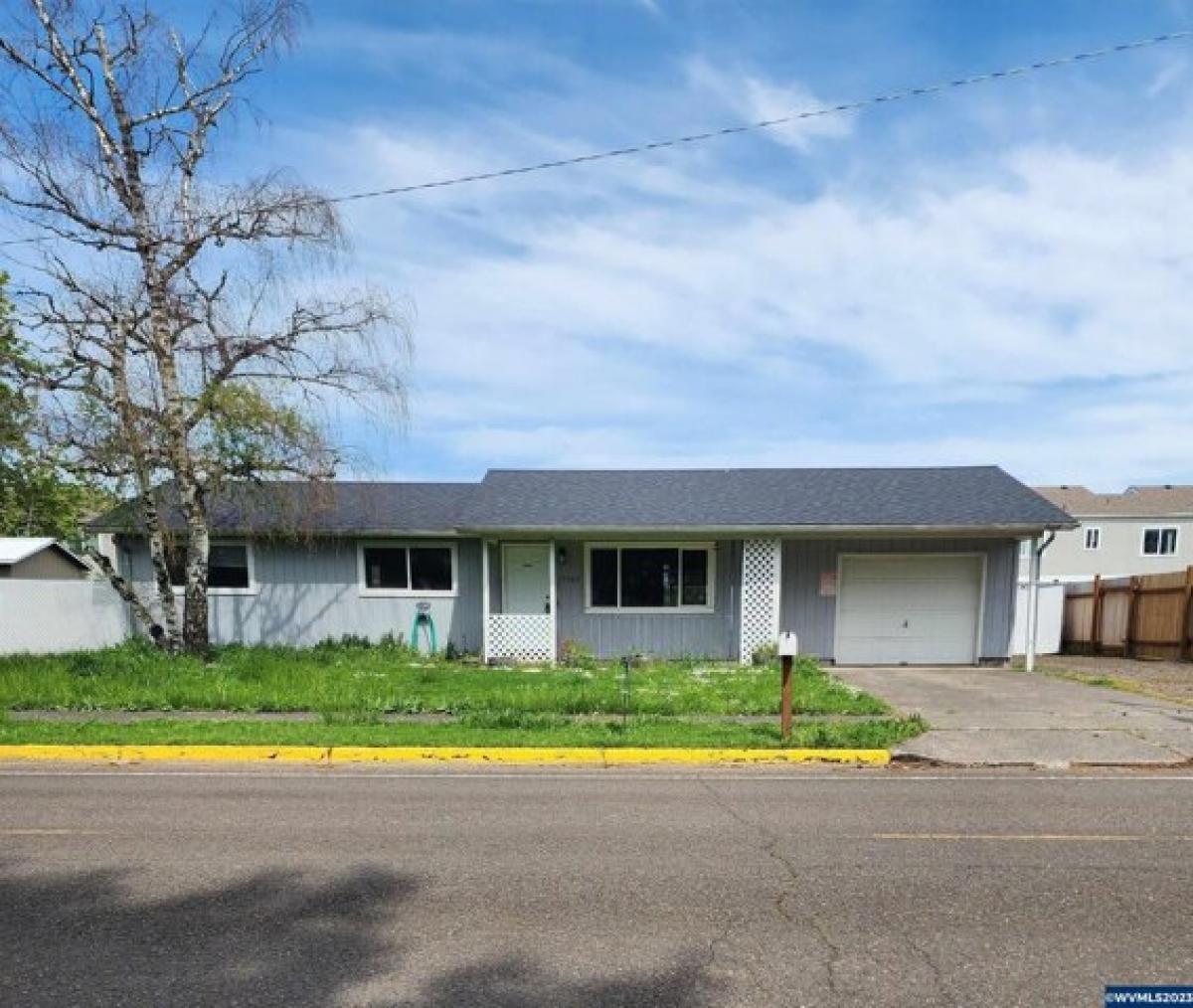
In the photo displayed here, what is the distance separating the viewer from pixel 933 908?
3.98m

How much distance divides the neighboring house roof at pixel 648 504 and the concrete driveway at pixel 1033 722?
11.0ft

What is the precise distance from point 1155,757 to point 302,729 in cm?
934

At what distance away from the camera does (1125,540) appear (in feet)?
115

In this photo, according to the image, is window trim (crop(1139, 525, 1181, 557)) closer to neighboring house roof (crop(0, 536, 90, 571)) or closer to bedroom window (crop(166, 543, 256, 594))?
bedroom window (crop(166, 543, 256, 594))

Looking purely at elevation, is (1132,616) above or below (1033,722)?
below

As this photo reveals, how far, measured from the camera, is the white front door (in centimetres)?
1583

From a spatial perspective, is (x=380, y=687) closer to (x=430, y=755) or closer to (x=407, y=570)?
(x=430, y=755)

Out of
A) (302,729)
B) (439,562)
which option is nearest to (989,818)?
(302,729)

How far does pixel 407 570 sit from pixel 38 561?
12.2 m

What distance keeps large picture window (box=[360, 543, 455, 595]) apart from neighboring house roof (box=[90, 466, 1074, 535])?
2.11 ft

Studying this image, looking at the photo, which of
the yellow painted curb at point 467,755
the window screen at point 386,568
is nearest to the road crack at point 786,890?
the yellow painted curb at point 467,755

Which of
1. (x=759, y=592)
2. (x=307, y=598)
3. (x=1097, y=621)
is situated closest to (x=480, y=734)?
(x=759, y=592)

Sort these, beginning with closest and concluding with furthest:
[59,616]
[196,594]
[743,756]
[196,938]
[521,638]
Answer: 1. [196,938]
2. [743,756]
3. [196,594]
4. [521,638]
5. [59,616]

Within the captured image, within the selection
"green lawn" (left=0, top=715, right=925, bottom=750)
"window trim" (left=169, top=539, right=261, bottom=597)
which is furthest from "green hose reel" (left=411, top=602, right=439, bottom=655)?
"green lawn" (left=0, top=715, right=925, bottom=750)
